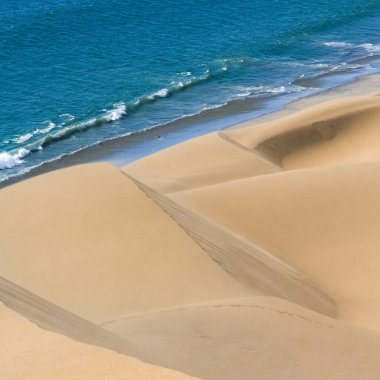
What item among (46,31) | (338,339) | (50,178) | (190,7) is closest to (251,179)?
(50,178)

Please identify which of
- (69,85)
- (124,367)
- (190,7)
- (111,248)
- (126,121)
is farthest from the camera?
(190,7)

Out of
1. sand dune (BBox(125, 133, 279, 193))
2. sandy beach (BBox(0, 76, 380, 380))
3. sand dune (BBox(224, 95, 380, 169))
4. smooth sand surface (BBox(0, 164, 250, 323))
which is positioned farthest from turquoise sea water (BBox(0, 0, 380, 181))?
smooth sand surface (BBox(0, 164, 250, 323))

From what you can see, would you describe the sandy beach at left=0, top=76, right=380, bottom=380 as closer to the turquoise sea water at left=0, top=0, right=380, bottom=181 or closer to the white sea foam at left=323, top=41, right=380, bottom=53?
the turquoise sea water at left=0, top=0, right=380, bottom=181

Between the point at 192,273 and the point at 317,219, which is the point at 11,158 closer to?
the point at 317,219

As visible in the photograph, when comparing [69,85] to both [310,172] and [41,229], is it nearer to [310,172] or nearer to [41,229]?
[310,172]

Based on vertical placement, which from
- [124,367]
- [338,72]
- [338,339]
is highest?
[124,367]

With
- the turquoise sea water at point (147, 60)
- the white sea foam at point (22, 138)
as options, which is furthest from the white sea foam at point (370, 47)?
the white sea foam at point (22, 138)
